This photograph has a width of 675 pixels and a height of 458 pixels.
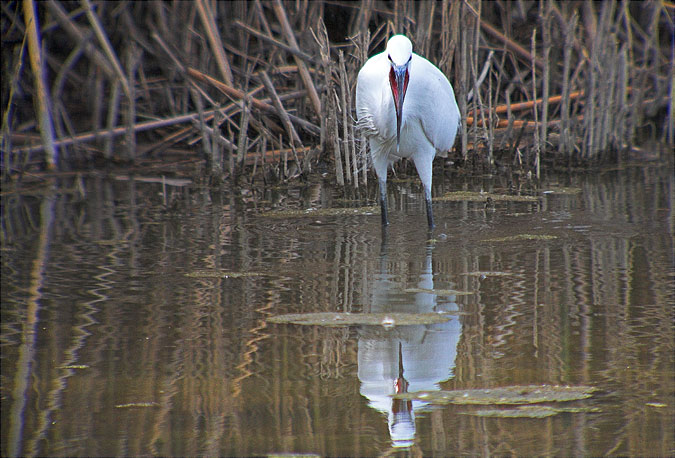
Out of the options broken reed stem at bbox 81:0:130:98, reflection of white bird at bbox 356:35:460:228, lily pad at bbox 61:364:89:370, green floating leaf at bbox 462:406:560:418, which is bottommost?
green floating leaf at bbox 462:406:560:418

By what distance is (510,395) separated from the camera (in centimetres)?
266

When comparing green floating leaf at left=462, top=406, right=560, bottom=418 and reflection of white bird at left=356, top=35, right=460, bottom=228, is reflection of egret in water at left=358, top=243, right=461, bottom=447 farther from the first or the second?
reflection of white bird at left=356, top=35, right=460, bottom=228

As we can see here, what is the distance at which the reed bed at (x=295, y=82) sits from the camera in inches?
297

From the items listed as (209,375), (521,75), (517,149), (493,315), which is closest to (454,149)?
(517,149)

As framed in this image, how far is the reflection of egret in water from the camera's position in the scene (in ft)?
8.62

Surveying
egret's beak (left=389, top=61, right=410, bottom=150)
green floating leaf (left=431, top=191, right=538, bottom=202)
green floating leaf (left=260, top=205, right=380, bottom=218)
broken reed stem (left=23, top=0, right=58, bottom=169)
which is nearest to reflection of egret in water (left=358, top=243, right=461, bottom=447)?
egret's beak (left=389, top=61, right=410, bottom=150)

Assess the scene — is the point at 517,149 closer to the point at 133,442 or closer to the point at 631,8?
the point at 631,8

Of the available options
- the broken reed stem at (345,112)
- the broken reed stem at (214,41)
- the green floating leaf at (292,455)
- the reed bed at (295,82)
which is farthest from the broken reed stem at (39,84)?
the green floating leaf at (292,455)

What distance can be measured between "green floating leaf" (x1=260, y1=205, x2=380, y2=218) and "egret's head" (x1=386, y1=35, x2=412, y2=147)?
4.26 ft

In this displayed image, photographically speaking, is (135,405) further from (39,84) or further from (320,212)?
(39,84)

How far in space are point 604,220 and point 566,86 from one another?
8.45 feet

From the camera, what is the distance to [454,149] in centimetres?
777

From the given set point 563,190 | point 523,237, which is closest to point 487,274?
point 523,237

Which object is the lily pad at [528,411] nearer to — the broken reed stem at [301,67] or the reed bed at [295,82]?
the reed bed at [295,82]
